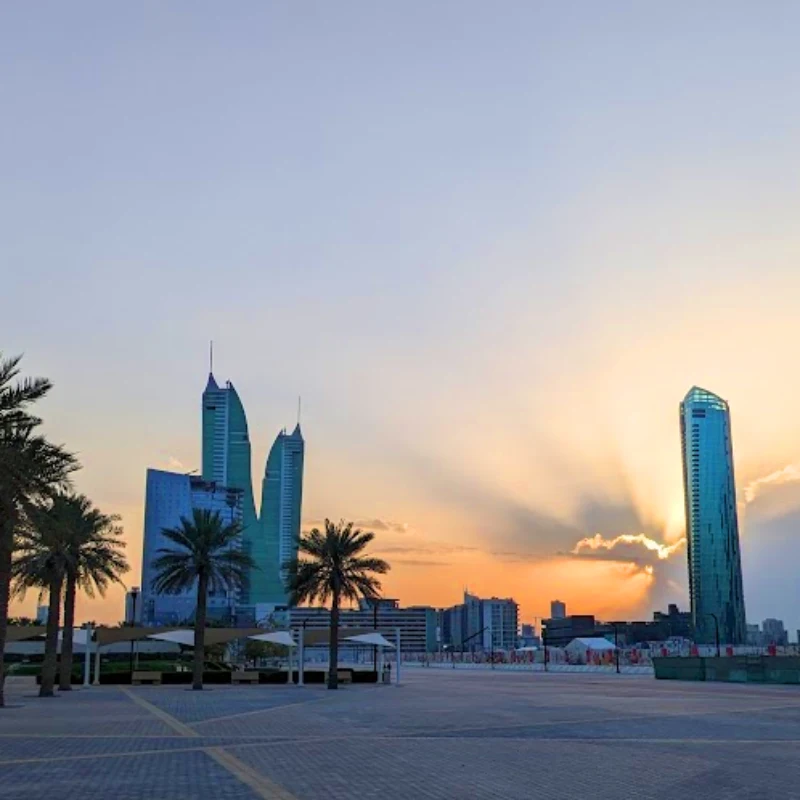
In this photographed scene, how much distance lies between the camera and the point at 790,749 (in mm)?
20422

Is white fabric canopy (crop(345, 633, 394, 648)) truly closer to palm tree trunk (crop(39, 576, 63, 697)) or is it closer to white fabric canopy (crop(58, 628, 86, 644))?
white fabric canopy (crop(58, 628, 86, 644))

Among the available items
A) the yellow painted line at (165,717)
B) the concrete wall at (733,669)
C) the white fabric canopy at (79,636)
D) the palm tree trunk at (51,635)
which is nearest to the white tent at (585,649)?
the concrete wall at (733,669)

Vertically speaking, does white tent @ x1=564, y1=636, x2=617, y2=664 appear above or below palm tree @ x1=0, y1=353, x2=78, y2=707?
below

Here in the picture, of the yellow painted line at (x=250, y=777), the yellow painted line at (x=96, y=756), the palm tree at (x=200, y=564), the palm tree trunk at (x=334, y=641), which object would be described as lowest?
the yellow painted line at (x=96, y=756)

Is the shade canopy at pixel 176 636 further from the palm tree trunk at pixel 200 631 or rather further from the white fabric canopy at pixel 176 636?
the palm tree trunk at pixel 200 631

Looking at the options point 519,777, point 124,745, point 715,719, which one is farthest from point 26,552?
point 519,777

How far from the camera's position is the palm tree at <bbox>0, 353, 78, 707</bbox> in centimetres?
2495

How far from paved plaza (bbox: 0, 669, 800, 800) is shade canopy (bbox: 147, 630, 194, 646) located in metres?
20.2

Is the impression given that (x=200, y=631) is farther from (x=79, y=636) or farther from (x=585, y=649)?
(x=585, y=649)

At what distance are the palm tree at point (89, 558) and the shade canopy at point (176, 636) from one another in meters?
9.40

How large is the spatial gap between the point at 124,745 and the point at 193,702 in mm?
18494

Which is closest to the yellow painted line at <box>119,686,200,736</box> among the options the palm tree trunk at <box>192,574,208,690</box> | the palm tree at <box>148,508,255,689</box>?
the palm tree trunk at <box>192,574,208,690</box>

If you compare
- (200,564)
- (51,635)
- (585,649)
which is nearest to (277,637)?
(200,564)

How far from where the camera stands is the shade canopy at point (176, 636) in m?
57.8
